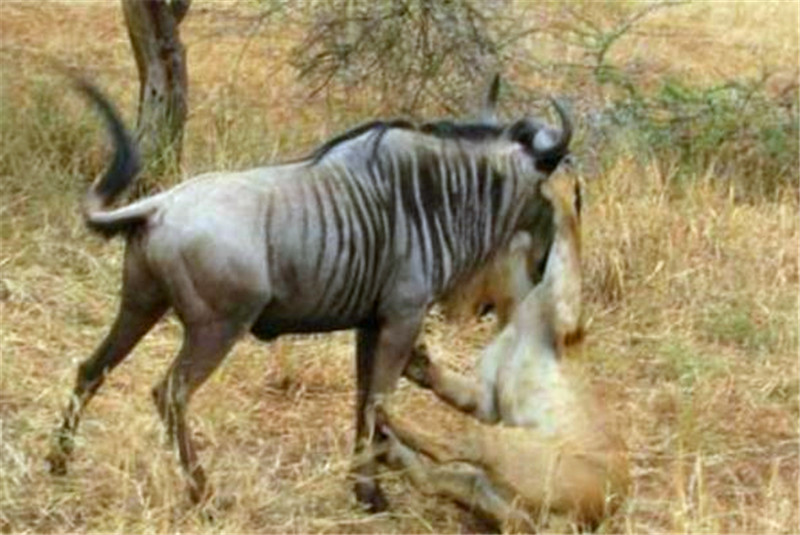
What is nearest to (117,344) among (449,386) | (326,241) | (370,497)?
(326,241)

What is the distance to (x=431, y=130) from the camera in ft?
14.6

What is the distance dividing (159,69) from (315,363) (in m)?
2.45

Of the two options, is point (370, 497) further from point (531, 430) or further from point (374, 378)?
point (531, 430)

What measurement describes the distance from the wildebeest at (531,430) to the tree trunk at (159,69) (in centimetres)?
313

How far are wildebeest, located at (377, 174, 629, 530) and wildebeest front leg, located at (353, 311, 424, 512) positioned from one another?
0.06m

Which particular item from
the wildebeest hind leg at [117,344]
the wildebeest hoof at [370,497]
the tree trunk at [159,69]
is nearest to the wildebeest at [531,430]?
the wildebeest hoof at [370,497]

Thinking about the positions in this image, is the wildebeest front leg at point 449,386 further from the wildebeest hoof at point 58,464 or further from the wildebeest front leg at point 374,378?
the wildebeest hoof at point 58,464

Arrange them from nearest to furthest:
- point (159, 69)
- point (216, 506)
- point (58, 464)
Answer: point (216, 506) < point (58, 464) < point (159, 69)

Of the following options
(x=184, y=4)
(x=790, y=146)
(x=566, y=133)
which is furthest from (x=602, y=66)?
(x=566, y=133)

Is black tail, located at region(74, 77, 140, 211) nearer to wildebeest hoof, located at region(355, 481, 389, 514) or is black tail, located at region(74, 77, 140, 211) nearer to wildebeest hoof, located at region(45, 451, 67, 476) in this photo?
wildebeest hoof, located at region(45, 451, 67, 476)

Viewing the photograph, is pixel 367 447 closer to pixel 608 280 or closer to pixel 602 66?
pixel 608 280

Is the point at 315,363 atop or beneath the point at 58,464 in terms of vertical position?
beneath

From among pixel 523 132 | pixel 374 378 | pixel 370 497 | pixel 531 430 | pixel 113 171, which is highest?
pixel 523 132

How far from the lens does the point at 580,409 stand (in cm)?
446
